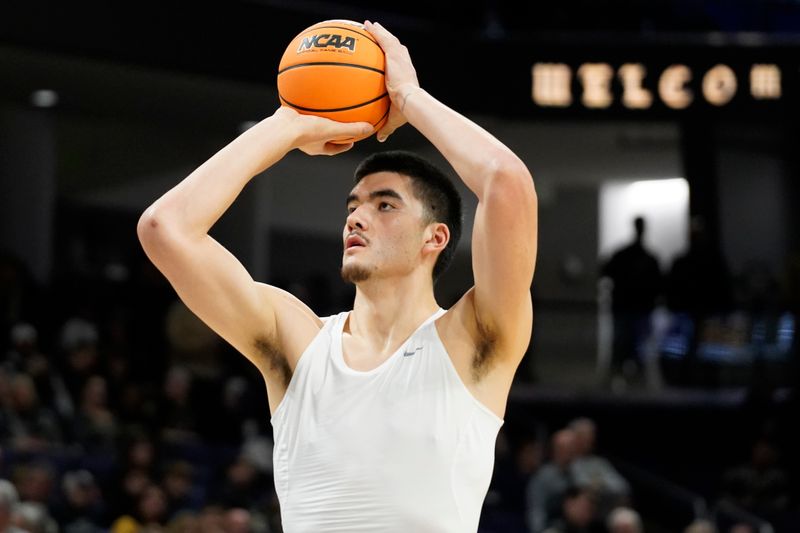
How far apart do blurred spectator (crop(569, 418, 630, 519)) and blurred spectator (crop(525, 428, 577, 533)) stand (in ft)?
0.24

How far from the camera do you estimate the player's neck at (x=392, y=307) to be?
345 cm

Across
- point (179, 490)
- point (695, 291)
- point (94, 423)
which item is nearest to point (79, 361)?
point (94, 423)

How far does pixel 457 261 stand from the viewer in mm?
19016

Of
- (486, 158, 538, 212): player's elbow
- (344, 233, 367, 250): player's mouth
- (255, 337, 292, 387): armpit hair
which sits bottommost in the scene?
(255, 337, 292, 387): armpit hair

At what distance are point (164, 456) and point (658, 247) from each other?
37.0 ft

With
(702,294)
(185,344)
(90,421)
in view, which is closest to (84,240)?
(185,344)

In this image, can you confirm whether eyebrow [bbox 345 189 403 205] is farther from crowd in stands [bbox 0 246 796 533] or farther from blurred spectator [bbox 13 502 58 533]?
blurred spectator [bbox 13 502 58 533]

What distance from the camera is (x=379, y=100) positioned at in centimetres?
350

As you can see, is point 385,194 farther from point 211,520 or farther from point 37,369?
point 37,369

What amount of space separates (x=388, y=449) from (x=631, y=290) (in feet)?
37.6

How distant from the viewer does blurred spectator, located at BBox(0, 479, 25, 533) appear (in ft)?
28.4

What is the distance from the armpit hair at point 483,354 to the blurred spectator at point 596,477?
327 inches

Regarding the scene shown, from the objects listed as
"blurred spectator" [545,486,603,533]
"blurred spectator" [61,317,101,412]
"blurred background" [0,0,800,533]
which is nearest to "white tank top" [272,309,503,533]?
"blurred background" [0,0,800,533]

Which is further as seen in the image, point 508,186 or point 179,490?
point 179,490
